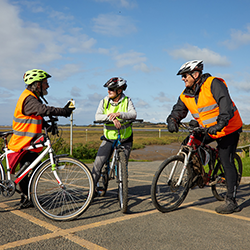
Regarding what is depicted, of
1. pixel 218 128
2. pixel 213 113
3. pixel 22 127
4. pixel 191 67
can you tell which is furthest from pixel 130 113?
pixel 22 127

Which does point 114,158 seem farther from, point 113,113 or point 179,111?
point 179,111

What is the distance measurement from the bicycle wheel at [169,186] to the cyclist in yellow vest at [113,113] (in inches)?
31.3

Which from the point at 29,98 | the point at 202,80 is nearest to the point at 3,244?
the point at 29,98

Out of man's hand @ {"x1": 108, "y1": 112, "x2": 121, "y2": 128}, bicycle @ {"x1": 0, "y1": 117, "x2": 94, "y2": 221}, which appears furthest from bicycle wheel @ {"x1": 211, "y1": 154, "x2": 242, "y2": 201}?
bicycle @ {"x1": 0, "y1": 117, "x2": 94, "y2": 221}

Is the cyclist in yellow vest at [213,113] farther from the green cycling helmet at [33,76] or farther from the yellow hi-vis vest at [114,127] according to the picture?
the green cycling helmet at [33,76]

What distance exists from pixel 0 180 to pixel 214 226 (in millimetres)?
3145

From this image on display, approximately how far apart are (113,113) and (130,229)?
1806 millimetres

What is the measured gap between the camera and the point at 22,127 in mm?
4391

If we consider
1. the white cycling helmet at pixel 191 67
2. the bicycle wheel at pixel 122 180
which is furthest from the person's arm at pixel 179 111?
the bicycle wheel at pixel 122 180

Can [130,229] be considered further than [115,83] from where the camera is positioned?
No

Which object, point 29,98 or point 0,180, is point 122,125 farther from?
point 0,180

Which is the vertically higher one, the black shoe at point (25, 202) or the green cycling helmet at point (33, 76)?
the green cycling helmet at point (33, 76)

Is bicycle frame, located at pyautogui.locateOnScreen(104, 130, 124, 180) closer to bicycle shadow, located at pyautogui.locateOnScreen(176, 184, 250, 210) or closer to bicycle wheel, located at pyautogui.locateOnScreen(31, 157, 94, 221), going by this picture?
bicycle wheel, located at pyautogui.locateOnScreen(31, 157, 94, 221)

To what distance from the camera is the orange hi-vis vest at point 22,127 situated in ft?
14.4
